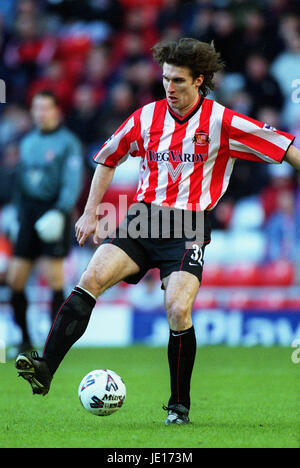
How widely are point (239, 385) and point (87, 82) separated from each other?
7.26m

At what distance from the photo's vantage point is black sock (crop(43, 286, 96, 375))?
4293mm

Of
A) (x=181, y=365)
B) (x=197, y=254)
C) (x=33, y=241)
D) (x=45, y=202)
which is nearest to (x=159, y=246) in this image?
(x=197, y=254)

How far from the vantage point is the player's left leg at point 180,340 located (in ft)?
14.1

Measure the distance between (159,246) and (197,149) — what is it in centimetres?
57

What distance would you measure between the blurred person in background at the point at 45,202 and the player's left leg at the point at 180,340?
11.3ft

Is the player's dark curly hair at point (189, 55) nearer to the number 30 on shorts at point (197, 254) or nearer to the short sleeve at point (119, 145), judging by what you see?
the short sleeve at point (119, 145)

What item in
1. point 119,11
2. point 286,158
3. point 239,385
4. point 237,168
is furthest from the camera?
point 119,11

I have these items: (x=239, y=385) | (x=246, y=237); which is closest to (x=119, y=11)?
(x=246, y=237)

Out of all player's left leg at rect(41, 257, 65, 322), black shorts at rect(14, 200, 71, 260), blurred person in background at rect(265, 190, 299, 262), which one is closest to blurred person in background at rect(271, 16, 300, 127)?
blurred person in background at rect(265, 190, 299, 262)

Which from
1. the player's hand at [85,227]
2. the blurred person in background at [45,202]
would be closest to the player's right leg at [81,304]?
the player's hand at [85,227]

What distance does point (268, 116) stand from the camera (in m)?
10.8

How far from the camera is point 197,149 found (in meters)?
4.58
